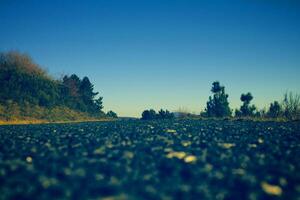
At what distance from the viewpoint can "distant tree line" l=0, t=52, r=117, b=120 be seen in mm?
51562

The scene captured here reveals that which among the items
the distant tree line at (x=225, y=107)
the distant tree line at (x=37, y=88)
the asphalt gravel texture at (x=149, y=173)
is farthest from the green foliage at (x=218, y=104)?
the asphalt gravel texture at (x=149, y=173)

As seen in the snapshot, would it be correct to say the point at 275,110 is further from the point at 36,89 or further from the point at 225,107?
the point at 36,89

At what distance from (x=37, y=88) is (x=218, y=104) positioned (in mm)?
36188

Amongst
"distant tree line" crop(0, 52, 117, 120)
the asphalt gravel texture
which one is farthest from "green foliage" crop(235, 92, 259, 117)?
the asphalt gravel texture

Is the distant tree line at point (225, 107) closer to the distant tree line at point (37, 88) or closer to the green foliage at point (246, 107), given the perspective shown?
the green foliage at point (246, 107)

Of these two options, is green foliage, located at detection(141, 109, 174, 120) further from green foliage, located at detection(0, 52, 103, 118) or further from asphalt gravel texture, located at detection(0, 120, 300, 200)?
asphalt gravel texture, located at detection(0, 120, 300, 200)

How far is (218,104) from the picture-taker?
60.5 metres

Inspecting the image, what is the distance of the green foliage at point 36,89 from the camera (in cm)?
5063

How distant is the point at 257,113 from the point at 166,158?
51.4m

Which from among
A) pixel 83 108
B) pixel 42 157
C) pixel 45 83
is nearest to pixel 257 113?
pixel 83 108

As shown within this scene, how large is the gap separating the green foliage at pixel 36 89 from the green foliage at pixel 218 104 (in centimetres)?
2649

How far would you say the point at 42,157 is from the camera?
9.98 meters

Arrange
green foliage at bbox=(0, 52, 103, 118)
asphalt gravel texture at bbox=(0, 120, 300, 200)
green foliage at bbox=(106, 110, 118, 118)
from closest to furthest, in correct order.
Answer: asphalt gravel texture at bbox=(0, 120, 300, 200)
green foliage at bbox=(0, 52, 103, 118)
green foliage at bbox=(106, 110, 118, 118)

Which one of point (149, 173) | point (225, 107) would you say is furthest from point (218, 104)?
point (149, 173)
